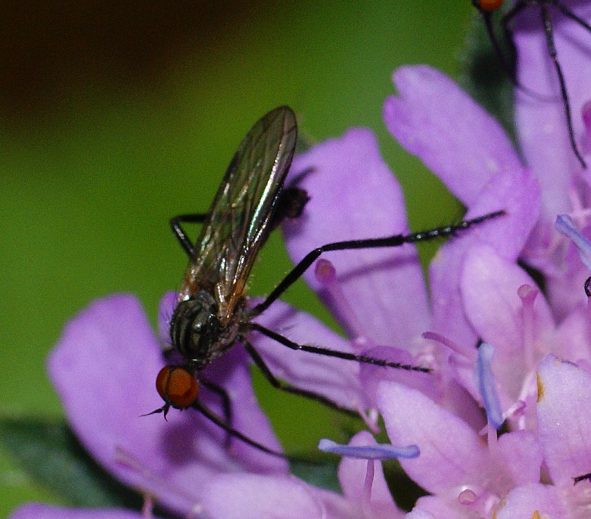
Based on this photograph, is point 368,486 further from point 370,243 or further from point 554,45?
point 554,45

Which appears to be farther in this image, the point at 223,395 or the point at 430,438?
the point at 223,395

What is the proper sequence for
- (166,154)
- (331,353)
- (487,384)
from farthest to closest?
(166,154) → (331,353) → (487,384)

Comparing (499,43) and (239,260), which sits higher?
(499,43)

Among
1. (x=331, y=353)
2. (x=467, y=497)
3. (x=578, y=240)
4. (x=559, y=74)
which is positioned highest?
(x=559, y=74)

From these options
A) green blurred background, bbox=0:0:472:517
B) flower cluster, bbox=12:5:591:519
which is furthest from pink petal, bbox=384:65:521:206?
green blurred background, bbox=0:0:472:517

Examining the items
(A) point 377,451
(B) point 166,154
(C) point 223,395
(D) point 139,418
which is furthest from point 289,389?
(B) point 166,154

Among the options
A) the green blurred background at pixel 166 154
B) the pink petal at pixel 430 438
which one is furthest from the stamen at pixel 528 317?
the green blurred background at pixel 166 154

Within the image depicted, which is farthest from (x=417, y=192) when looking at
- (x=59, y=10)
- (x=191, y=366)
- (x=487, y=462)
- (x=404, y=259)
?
(x=59, y=10)
